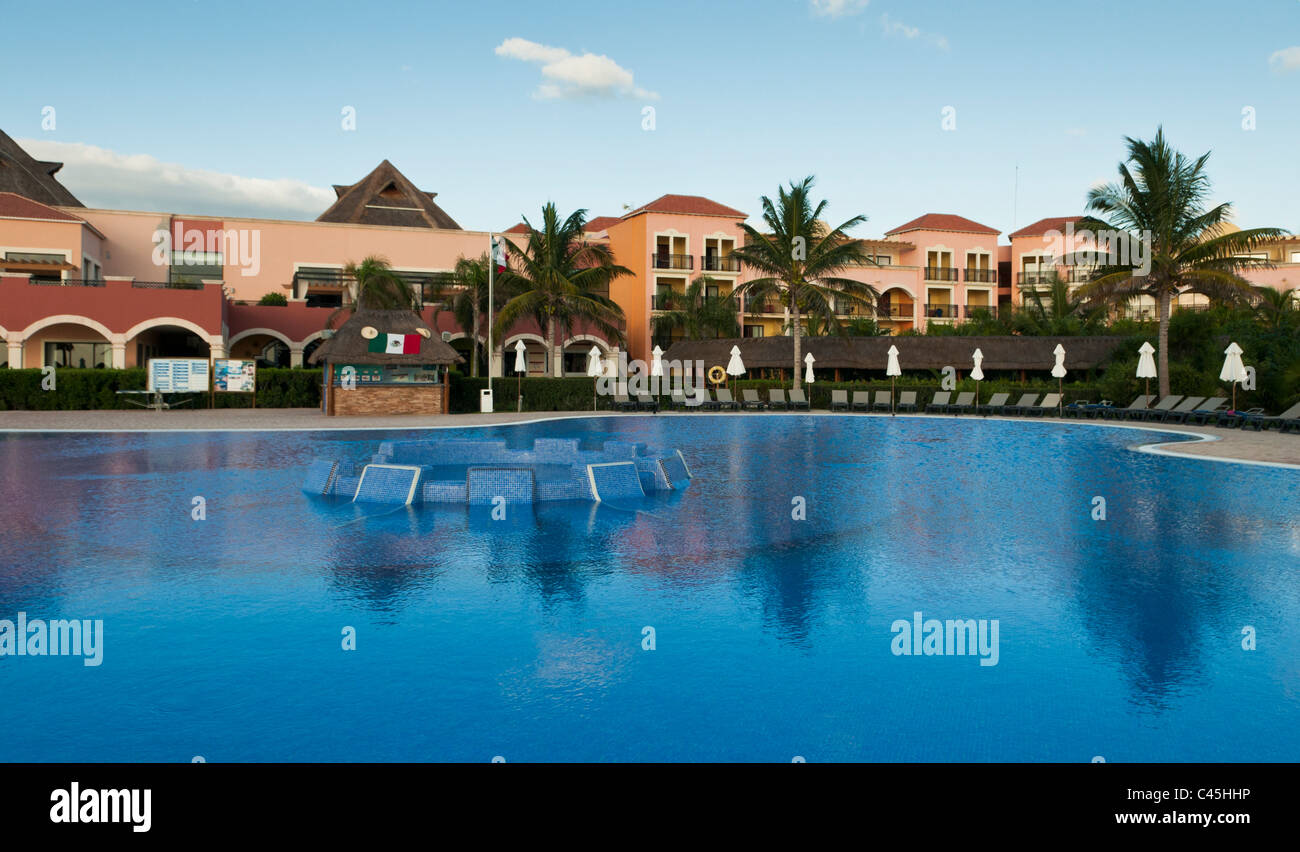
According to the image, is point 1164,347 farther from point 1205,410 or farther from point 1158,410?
point 1205,410

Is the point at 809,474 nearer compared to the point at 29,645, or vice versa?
the point at 29,645

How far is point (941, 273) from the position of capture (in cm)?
5550

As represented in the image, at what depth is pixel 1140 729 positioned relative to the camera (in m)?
4.63

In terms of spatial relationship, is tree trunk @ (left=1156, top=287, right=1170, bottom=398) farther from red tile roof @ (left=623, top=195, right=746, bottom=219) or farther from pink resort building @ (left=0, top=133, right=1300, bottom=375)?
red tile roof @ (left=623, top=195, right=746, bottom=219)

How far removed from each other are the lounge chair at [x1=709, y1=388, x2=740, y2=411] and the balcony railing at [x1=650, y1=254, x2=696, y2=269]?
1681 cm

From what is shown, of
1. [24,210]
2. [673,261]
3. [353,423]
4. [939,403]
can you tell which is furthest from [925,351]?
[24,210]

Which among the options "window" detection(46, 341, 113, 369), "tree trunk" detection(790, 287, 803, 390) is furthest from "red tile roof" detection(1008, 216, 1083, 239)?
"window" detection(46, 341, 113, 369)

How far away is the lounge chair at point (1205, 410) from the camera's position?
24391 mm

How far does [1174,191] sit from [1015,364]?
10.2 metres

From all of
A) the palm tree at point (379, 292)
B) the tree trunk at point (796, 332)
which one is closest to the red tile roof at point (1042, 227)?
the tree trunk at point (796, 332)

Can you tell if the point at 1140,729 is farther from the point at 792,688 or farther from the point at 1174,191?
the point at 1174,191

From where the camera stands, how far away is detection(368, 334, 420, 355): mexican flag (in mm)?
28703
